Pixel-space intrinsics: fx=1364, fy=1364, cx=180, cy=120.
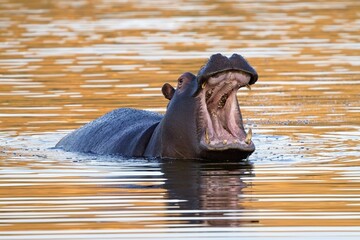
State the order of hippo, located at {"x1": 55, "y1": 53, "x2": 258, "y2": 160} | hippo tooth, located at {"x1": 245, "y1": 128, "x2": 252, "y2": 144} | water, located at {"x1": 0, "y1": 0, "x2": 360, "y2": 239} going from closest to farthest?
water, located at {"x1": 0, "y1": 0, "x2": 360, "y2": 239} → hippo, located at {"x1": 55, "y1": 53, "x2": 258, "y2": 160} → hippo tooth, located at {"x1": 245, "y1": 128, "x2": 252, "y2": 144}

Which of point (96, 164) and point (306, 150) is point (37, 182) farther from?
point (306, 150)

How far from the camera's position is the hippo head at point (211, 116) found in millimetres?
12281

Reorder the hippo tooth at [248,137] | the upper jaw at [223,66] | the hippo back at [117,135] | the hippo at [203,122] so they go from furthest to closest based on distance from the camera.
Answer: the hippo back at [117,135]
the hippo tooth at [248,137]
the hippo at [203,122]
the upper jaw at [223,66]

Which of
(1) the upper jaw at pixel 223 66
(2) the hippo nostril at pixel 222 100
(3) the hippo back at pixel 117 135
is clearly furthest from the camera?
(3) the hippo back at pixel 117 135

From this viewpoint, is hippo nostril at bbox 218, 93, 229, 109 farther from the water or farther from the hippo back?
the hippo back

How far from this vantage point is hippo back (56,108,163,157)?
1352 centimetres

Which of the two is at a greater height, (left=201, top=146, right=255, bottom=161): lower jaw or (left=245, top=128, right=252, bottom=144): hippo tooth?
(left=245, top=128, right=252, bottom=144): hippo tooth

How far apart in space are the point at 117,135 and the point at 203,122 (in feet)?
5.06

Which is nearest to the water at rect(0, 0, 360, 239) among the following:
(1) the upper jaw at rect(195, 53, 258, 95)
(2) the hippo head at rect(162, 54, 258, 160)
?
(2) the hippo head at rect(162, 54, 258, 160)

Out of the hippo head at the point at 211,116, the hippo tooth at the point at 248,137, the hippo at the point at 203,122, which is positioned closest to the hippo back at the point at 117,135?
the hippo at the point at 203,122

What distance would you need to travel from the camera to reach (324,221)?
940 centimetres

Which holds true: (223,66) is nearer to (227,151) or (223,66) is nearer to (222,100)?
(222,100)

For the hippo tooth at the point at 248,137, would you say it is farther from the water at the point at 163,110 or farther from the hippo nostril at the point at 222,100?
the hippo nostril at the point at 222,100

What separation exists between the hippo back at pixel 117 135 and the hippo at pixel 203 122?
0.01 m
